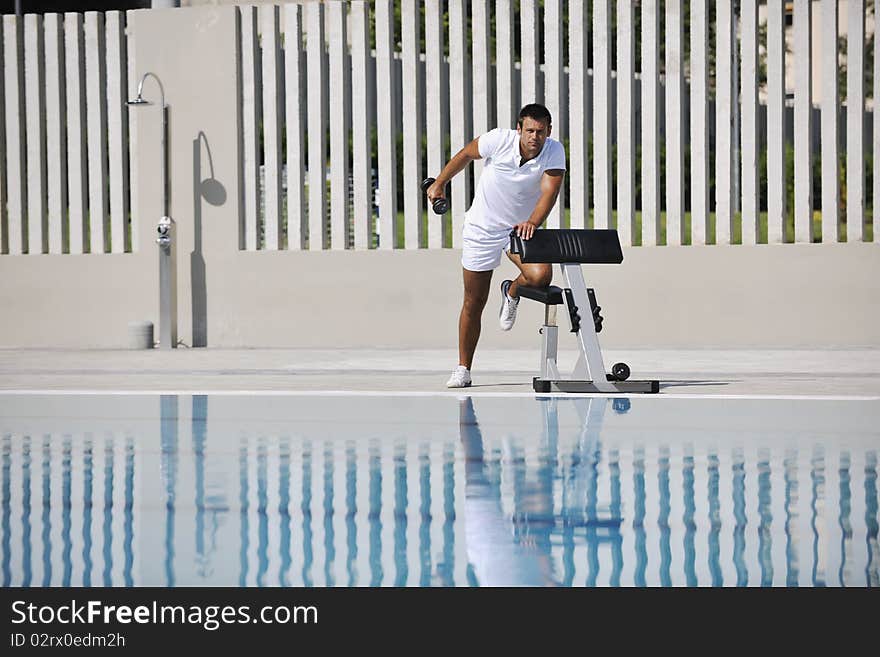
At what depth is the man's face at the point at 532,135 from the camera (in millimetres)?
10539

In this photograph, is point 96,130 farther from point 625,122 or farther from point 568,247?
point 568,247

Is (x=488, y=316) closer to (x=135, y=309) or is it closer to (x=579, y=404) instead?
(x=135, y=309)

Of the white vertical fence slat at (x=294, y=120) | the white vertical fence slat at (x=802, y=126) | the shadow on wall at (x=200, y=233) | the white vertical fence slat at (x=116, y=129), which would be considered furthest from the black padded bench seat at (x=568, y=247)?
the white vertical fence slat at (x=116, y=129)

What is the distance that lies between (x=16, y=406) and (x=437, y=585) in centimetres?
587

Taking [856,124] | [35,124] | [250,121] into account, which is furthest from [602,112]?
[35,124]

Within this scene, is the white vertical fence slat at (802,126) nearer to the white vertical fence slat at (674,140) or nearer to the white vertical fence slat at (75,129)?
the white vertical fence slat at (674,140)

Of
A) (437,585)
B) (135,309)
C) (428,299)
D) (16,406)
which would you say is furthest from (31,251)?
(437,585)

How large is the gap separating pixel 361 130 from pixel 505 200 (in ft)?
14.4

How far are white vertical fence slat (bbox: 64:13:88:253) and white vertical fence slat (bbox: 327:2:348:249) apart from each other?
2.34 metres

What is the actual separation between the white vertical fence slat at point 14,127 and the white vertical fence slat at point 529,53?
4.66 m

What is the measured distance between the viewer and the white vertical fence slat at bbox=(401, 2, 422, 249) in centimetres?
1484

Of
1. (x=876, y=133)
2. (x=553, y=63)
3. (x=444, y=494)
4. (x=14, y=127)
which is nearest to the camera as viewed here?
(x=444, y=494)

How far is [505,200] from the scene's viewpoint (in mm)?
10898

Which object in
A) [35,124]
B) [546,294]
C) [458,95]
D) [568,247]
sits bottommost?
[546,294]
